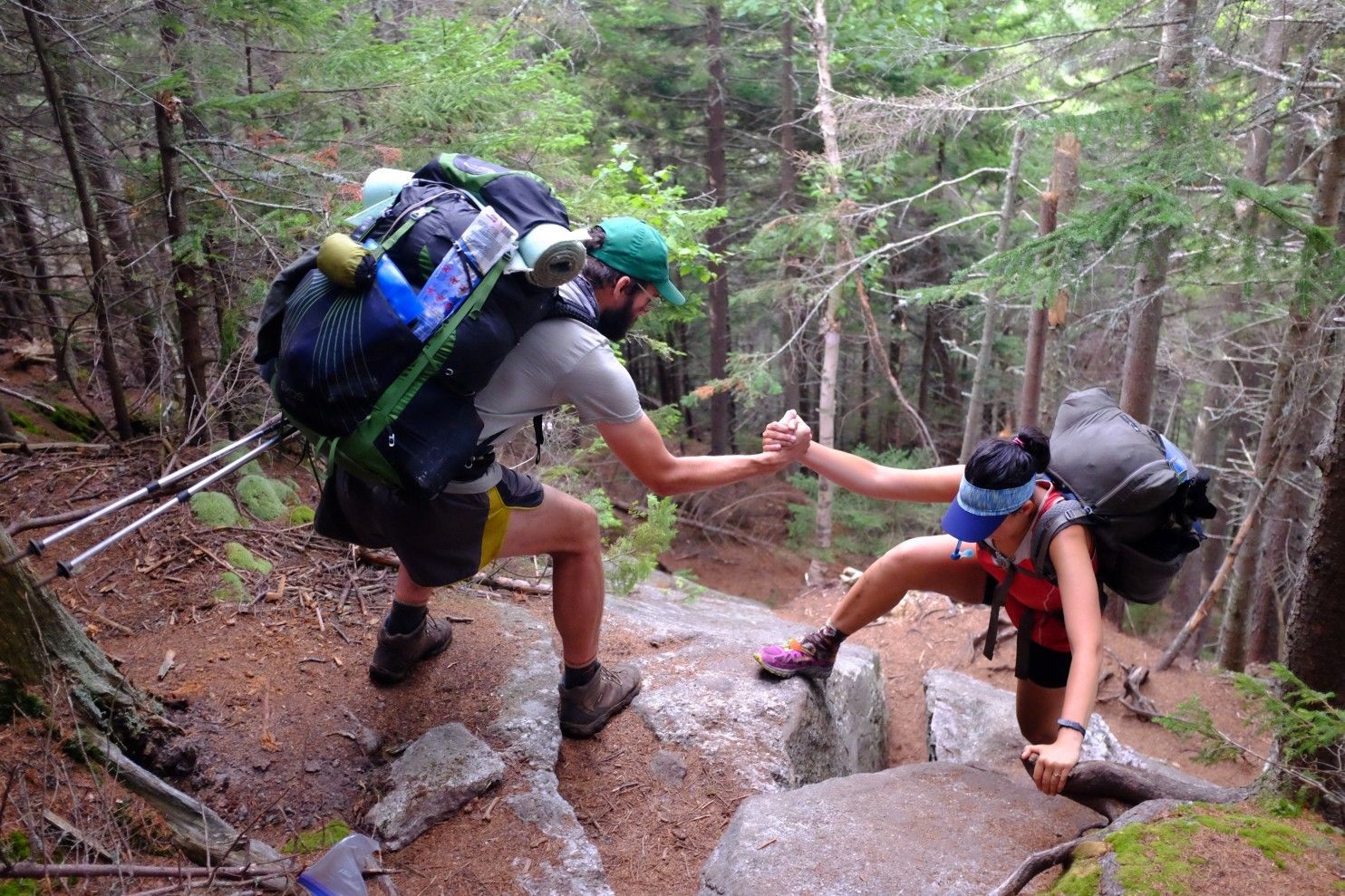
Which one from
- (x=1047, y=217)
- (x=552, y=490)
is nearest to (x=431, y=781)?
(x=552, y=490)

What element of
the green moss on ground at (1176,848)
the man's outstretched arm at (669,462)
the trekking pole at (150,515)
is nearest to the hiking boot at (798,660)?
the man's outstretched arm at (669,462)

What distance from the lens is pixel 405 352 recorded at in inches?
108

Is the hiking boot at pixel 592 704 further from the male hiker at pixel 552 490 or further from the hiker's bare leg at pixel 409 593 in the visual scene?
the hiker's bare leg at pixel 409 593

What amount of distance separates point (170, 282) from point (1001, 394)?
19.0 m

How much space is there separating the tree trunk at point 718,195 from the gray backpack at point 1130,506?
37.2ft

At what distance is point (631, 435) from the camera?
10.4 ft

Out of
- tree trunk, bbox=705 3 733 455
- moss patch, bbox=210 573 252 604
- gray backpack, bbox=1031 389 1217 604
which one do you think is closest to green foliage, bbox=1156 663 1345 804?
gray backpack, bbox=1031 389 1217 604

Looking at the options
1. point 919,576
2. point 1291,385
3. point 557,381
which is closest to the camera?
point 557,381

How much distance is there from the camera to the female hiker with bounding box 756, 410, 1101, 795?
3090mm

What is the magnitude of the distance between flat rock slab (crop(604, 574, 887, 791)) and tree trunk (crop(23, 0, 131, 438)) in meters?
3.56

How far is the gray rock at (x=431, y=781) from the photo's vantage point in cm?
332

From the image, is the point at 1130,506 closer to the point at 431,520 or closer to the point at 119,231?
the point at 431,520

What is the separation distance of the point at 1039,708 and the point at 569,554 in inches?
98.1

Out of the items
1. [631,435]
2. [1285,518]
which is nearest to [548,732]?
[631,435]
